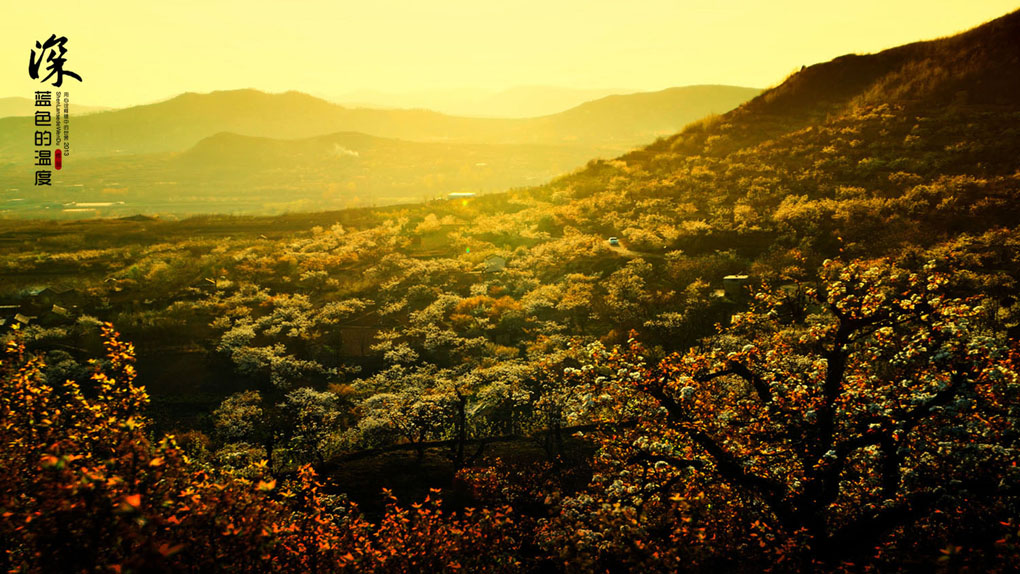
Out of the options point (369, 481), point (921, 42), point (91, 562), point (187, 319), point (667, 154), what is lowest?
point (369, 481)

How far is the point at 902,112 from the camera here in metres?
50.6

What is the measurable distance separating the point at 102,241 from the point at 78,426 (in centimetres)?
6479

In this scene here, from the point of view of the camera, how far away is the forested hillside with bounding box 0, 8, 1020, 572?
8469mm

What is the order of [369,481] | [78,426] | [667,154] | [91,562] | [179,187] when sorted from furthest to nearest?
[179,187]
[667,154]
[369,481]
[78,426]
[91,562]

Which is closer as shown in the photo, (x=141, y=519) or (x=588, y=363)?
(x=141, y=519)

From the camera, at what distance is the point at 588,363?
21828 mm

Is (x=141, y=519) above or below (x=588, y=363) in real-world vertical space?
above

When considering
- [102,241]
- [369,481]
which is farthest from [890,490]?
[102,241]

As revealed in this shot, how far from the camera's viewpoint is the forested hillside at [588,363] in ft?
27.8

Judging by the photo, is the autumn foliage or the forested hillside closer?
the autumn foliage

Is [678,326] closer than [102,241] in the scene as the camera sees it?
Yes

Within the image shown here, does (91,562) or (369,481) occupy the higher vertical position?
(91,562)

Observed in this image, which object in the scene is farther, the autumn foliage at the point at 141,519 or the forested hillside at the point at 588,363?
the forested hillside at the point at 588,363

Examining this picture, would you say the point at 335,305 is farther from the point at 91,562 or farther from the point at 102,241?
the point at 102,241
